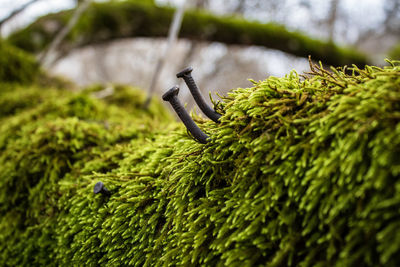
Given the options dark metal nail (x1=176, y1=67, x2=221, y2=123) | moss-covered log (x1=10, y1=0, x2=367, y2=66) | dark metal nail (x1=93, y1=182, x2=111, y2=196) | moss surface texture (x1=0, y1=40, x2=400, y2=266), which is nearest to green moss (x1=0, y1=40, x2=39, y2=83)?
moss-covered log (x1=10, y1=0, x2=367, y2=66)

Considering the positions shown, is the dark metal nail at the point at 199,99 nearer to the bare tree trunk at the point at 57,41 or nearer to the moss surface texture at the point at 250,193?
the moss surface texture at the point at 250,193

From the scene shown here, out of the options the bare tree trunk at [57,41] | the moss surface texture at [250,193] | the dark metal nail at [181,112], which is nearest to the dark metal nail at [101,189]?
the moss surface texture at [250,193]

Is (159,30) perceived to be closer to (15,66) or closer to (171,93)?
(15,66)

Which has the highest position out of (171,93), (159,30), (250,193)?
(159,30)

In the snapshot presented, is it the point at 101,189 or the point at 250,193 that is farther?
the point at 101,189

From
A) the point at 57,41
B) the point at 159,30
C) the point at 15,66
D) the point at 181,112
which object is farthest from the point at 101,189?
the point at 159,30

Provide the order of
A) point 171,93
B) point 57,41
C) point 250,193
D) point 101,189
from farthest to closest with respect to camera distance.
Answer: point 57,41 < point 101,189 < point 171,93 < point 250,193
